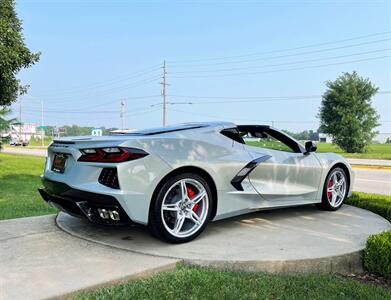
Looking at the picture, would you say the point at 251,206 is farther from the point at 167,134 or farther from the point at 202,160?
the point at 167,134

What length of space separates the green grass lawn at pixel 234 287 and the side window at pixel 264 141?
6.19 ft

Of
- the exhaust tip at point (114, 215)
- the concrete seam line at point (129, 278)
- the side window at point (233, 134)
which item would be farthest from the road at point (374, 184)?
the exhaust tip at point (114, 215)

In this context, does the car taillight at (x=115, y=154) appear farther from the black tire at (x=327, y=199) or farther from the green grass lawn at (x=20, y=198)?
the black tire at (x=327, y=199)

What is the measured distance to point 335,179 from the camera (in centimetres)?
587

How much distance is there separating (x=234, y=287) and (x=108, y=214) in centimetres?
135

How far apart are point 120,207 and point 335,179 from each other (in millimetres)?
3644

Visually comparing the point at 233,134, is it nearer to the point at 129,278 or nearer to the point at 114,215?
the point at 114,215

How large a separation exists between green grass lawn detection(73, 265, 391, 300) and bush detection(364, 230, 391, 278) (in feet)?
1.40

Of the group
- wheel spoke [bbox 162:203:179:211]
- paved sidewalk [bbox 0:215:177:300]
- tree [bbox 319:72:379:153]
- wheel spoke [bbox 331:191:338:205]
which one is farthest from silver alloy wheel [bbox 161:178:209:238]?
tree [bbox 319:72:379:153]

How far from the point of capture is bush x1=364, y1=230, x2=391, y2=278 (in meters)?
3.68

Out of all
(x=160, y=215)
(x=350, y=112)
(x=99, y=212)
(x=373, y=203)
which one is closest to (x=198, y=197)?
(x=160, y=215)

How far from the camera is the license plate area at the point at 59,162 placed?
4.01 metres

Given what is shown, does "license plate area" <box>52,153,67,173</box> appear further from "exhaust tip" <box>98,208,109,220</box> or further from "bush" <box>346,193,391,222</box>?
→ "bush" <box>346,193,391,222</box>

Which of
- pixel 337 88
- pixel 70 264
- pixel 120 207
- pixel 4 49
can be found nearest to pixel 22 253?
pixel 70 264
